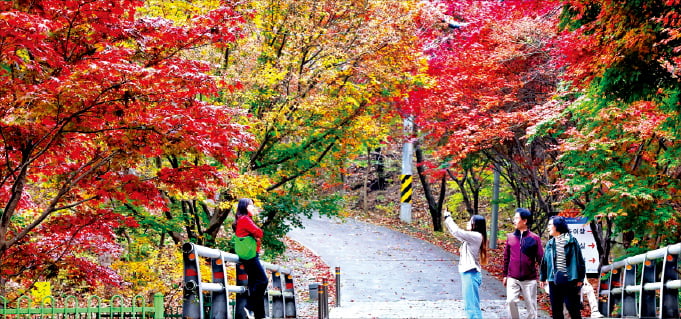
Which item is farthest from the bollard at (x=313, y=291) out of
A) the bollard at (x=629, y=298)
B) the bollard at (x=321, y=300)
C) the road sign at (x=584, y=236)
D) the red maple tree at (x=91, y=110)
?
the bollard at (x=629, y=298)

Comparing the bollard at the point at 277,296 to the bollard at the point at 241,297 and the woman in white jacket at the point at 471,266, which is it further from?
the woman in white jacket at the point at 471,266

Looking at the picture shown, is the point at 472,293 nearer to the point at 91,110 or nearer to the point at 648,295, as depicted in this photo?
the point at 648,295

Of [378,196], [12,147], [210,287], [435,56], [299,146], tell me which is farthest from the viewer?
[378,196]

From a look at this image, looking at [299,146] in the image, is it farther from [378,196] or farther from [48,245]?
[378,196]

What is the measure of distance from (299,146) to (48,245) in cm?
673

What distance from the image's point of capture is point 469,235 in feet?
26.4

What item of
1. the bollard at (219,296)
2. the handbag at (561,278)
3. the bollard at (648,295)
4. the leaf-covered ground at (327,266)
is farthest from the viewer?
the leaf-covered ground at (327,266)

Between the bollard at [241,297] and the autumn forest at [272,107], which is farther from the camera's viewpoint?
the bollard at [241,297]

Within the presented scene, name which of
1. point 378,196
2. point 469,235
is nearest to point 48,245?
point 469,235

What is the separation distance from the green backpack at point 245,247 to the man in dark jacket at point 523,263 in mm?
3371

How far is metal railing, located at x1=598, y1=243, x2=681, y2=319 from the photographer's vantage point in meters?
6.67

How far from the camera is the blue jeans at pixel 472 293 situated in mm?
7930

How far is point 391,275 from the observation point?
19547 mm

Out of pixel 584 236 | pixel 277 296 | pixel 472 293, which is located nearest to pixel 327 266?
pixel 584 236
